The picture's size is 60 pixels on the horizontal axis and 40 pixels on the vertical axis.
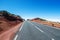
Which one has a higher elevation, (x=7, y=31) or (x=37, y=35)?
(x=37, y=35)

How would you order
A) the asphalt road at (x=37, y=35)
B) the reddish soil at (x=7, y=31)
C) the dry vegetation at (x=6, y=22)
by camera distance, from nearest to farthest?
the asphalt road at (x=37, y=35) < the reddish soil at (x=7, y=31) < the dry vegetation at (x=6, y=22)

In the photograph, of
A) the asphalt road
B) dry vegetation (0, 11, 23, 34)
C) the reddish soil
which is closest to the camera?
the asphalt road

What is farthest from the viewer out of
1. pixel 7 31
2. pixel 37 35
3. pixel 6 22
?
pixel 6 22

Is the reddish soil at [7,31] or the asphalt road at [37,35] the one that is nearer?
Result: the asphalt road at [37,35]

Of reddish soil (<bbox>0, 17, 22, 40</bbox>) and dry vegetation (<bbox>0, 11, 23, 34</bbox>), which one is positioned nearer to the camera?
reddish soil (<bbox>0, 17, 22, 40</bbox>)

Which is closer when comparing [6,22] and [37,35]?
[37,35]

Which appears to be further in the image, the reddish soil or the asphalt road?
the reddish soil

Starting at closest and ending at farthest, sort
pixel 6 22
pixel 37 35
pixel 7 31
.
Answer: pixel 37 35, pixel 7 31, pixel 6 22

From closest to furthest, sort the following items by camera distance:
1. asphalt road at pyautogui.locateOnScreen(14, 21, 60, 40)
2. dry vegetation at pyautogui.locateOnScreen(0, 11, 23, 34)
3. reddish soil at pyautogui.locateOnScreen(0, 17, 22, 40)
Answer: asphalt road at pyautogui.locateOnScreen(14, 21, 60, 40) → reddish soil at pyautogui.locateOnScreen(0, 17, 22, 40) → dry vegetation at pyautogui.locateOnScreen(0, 11, 23, 34)

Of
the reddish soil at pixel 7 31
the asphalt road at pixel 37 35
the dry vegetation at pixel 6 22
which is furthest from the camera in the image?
the dry vegetation at pixel 6 22

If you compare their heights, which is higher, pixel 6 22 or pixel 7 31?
pixel 6 22

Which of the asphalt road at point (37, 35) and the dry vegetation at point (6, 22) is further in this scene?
the dry vegetation at point (6, 22)

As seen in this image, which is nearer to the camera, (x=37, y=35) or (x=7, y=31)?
(x=37, y=35)
